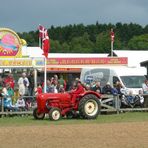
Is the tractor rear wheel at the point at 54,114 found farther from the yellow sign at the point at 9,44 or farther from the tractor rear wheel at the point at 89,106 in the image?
the yellow sign at the point at 9,44

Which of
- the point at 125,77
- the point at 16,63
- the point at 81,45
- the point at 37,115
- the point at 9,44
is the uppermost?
the point at 81,45

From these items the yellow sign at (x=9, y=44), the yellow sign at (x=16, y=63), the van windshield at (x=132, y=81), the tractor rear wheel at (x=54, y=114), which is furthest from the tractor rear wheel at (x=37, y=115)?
the yellow sign at (x=9, y=44)

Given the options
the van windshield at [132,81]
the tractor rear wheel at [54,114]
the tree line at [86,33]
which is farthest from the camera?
the tree line at [86,33]

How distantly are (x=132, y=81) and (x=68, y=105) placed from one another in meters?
8.11

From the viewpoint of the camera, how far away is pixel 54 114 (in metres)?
20.0

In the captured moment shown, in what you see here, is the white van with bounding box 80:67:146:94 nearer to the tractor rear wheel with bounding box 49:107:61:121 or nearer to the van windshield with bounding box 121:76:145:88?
the van windshield with bounding box 121:76:145:88

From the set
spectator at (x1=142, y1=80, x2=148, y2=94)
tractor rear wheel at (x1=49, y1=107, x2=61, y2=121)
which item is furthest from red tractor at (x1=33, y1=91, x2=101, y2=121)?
spectator at (x1=142, y1=80, x2=148, y2=94)

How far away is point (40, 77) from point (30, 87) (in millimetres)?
17952

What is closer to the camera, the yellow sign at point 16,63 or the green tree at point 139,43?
the yellow sign at point 16,63

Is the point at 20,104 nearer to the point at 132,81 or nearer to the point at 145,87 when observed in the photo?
the point at 145,87

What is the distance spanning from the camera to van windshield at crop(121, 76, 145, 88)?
2788 centimetres

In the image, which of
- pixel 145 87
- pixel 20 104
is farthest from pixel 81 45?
pixel 20 104

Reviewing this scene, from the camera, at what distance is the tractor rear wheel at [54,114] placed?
786 inches

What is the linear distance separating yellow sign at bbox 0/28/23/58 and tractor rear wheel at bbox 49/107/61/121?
10.7 meters
